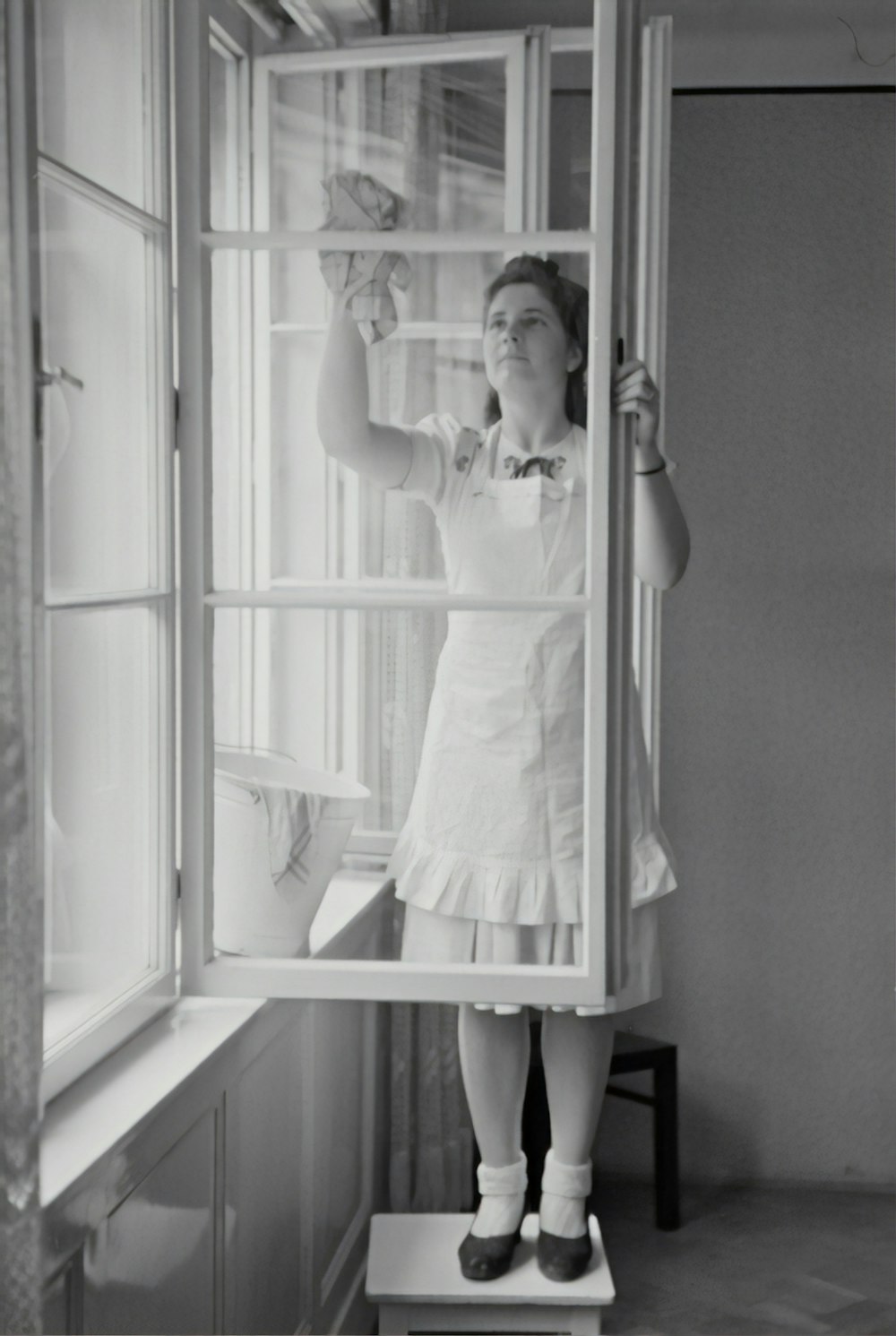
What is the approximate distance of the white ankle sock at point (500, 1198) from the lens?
2.21 metres

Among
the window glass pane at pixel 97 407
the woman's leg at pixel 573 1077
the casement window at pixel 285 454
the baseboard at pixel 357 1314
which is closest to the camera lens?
the window glass pane at pixel 97 407

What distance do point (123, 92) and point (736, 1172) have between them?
2.81 m

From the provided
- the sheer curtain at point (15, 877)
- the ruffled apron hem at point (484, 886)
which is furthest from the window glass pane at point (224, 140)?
the ruffled apron hem at point (484, 886)

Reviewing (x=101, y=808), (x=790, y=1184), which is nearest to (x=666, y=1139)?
(x=790, y=1184)

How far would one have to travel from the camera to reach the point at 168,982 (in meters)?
1.86

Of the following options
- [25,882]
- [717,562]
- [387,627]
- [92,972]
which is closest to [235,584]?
[387,627]

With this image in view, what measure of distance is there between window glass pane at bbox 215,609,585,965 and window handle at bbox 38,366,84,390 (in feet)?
1.53

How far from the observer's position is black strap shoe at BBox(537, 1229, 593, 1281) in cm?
216

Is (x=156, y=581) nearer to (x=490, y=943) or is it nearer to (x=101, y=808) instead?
(x=101, y=808)

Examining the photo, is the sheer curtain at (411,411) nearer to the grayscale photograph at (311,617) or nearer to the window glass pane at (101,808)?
the grayscale photograph at (311,617)

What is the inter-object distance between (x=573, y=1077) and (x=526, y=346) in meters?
1.13

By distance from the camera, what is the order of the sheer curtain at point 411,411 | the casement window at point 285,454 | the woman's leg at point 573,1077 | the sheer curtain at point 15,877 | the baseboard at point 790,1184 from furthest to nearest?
the baseboard at point 790,1184
the woman's leg at point 573,1077
the sheer curtain at point 411,411
the casement window at point 285,454
the sheer curtain at point 15,877

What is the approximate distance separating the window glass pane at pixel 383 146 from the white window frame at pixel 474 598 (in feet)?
0.18

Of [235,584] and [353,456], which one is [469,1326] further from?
[353,456]
